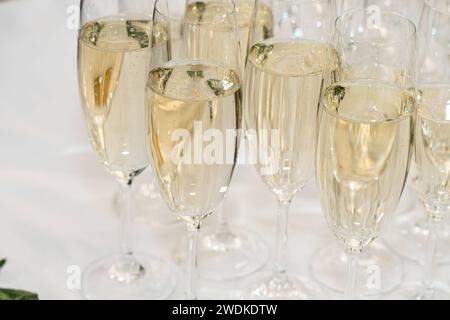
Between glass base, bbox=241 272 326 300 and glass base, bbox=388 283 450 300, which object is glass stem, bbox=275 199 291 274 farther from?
glass base, bbox=388 283 450 300

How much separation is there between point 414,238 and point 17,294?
0.64 meters

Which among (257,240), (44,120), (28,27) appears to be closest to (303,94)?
(257,240)

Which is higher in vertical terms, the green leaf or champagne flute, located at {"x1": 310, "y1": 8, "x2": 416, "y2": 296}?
champagne flute, located at {"x1": 310, "y1": 8, "x2": 416, "y2": 296}

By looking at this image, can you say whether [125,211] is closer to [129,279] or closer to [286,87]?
[129,279]

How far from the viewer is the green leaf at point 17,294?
1.22 metres

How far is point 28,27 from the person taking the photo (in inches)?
69.8

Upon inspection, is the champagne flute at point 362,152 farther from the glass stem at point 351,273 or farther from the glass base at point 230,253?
the glass base at point 230,253

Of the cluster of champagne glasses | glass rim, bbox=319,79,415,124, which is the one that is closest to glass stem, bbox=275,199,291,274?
the cluster of champagne glasses

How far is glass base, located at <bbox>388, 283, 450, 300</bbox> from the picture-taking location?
1.35 m

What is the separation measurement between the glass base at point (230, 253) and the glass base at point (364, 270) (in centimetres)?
9

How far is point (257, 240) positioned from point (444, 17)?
46 centimetres

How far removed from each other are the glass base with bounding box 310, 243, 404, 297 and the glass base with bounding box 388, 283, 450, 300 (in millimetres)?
15

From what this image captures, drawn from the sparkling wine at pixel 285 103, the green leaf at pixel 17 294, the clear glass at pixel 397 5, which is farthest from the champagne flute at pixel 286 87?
the green leaf at pixel 17 294
